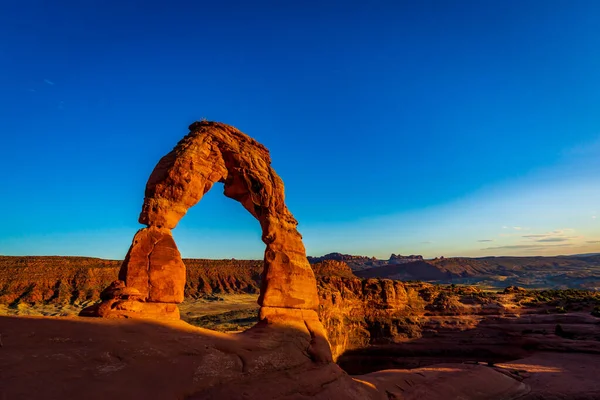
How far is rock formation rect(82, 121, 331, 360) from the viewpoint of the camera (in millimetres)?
12812

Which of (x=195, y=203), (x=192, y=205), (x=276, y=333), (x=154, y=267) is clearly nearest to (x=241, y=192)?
(x=195, y=203)

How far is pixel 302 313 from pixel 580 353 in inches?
1075

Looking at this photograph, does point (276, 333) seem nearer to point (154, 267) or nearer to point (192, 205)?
point (154, 267)

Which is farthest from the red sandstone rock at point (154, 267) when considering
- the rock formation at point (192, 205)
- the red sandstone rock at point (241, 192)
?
the red sandstone rock at point (241, 192)

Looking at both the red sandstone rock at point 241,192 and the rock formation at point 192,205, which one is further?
the red sandstone rock at point 241,192

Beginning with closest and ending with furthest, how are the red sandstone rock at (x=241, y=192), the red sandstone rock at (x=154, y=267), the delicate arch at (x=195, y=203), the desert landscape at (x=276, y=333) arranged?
the desert landscape at (x=276, y=333) < the red sandstone rock at (x=154, y=267) < the delicate arch at (x=195, y=203) < the red sandstone rock at (x=241, y=192)

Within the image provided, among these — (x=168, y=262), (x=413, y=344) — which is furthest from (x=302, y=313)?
(x=413, y=344)

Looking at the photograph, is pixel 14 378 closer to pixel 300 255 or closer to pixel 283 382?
pixel 283 382

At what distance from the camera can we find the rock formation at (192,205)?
504 inches

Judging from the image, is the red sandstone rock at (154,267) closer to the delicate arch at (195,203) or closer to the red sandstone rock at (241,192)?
the delicate arch at (195,203)

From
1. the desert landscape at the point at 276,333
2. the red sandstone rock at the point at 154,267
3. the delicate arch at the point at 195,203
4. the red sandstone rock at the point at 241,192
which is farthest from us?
the red sandstone rock at the point at 241,192

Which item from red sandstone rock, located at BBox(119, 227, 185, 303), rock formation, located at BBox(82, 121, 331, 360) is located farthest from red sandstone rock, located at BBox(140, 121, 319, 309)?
red sandstone rock, located at BBox(119, 227, 185, 303)

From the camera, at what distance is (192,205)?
589 inches

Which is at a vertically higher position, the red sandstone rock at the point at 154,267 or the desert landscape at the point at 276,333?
the red sandstone rock at the point at 154,267
